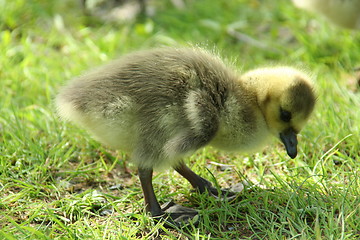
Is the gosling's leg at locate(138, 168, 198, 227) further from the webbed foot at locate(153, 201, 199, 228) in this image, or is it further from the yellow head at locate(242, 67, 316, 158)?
the yellow head at locate(242, 67, 316, 158)

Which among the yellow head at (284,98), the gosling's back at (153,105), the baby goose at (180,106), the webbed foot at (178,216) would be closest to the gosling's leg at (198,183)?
the baby goose at (180,106)

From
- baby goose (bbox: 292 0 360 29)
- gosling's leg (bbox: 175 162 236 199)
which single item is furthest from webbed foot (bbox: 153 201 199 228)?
baby goose (bbox: 292 0 360 29)

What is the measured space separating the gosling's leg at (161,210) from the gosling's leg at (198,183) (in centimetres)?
18

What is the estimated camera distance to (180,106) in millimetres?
2289

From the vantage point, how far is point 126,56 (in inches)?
102

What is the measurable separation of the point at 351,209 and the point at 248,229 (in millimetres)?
447

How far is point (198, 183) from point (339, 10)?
6.25 ft

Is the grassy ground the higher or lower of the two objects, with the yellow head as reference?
lower

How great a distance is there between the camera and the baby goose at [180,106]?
228 cm

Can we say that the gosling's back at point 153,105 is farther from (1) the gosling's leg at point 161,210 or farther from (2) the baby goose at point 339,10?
(2) the baby goose at point 339,10

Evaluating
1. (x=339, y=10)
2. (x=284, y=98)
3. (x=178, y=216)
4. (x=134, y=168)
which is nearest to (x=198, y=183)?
(x=178, y=216)

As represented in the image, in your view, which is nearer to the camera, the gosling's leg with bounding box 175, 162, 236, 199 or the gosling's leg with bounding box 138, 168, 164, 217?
the gosling's leg with bounding box 138, 168, 164, 217

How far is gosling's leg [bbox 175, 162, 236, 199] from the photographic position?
259 centimetres

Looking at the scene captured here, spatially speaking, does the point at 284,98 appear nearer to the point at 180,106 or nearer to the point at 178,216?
the point at 180,106
